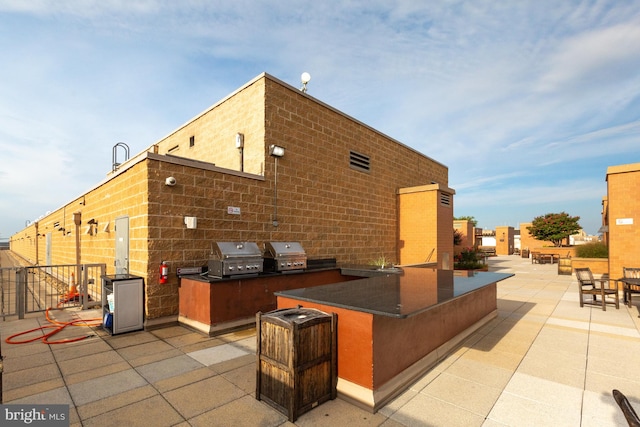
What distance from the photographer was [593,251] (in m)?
15.7

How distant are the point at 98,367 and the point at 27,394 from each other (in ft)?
2.79

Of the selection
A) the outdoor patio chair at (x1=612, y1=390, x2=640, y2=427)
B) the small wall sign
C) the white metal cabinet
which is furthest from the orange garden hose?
the small wall sign

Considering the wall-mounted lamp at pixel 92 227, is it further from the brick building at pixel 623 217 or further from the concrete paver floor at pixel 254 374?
the brick building at pixel 623 217

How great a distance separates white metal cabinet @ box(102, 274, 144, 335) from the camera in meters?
6.00

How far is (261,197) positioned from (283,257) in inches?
77.7

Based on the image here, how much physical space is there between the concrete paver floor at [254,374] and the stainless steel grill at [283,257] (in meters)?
1.70

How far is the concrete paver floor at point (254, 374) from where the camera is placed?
3.22 metres

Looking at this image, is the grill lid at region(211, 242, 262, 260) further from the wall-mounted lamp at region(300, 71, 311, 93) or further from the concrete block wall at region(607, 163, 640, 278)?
the concrete block wall at region(607, 163, 640, 278)

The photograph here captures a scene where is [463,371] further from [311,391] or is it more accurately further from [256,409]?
[256,409]

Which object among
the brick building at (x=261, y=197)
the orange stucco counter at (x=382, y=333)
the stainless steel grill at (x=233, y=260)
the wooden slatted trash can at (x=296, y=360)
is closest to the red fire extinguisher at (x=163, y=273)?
the brick building at (x=261, y=197)

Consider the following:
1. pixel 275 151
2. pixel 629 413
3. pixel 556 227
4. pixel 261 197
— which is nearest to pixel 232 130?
pixel 275 151

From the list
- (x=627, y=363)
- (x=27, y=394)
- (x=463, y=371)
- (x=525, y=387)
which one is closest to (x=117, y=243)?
(x=27, y=394)

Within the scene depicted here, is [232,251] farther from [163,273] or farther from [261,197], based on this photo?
[261,197]

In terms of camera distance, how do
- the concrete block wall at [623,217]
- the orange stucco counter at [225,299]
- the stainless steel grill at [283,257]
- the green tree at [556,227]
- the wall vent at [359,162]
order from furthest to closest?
the green tree at [556,227], the wall vent at [359,162], the concrete block wall at [623,217], the stainless steel grill at [283,257], the orange stucco counter at [225,299]
